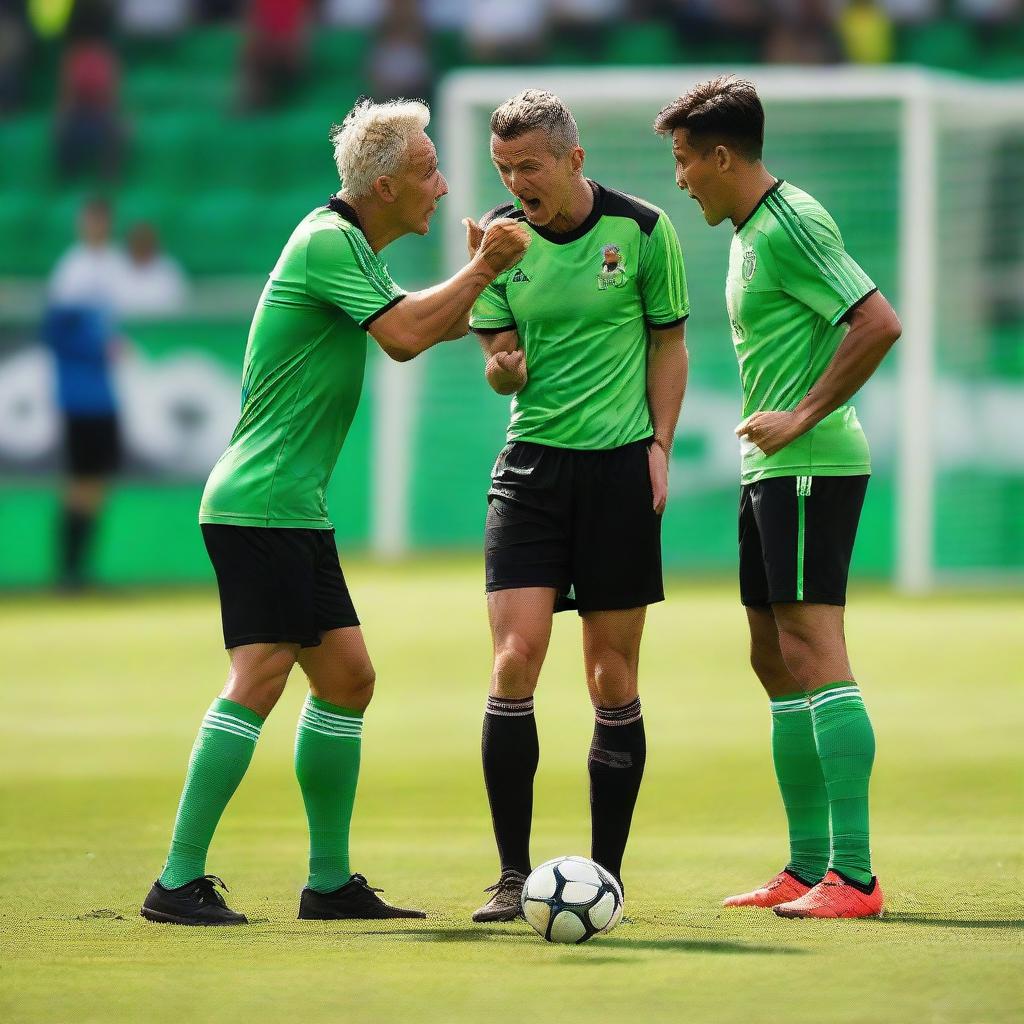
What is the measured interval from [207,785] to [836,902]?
1505 millimetres

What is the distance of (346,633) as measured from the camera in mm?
5285

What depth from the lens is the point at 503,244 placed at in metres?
5.02

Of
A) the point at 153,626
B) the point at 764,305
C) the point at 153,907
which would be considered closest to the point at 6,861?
the point at 153,907

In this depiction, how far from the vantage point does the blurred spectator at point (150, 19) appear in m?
23.8

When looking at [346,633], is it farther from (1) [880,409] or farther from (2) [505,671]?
(1) [880,409]

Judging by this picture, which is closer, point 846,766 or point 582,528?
point 846,766

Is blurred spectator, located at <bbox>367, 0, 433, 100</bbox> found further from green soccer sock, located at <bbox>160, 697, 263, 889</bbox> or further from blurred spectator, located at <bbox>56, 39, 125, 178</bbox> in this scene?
green soccer sock, located at <bbox>160, 697, 263, 889</bbox>

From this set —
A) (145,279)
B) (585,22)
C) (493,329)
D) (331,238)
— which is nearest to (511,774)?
(493,329)

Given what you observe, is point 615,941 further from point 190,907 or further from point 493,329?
point 493,329

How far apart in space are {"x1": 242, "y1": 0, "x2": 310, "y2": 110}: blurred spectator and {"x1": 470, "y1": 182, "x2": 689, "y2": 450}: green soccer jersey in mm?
17585

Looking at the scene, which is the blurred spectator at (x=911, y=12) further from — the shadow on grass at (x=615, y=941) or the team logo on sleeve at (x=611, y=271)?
the shadow on grass at (x=615, y=941)

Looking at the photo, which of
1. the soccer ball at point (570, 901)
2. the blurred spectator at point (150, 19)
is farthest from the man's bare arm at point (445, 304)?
the blurred spectator at point (150, 19)

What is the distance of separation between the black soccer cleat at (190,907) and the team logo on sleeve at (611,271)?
173cm

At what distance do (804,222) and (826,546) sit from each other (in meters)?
0.79
